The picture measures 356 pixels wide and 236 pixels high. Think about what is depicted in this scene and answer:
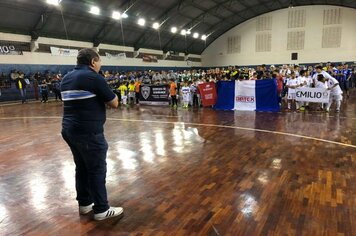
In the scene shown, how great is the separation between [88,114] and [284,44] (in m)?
33.0

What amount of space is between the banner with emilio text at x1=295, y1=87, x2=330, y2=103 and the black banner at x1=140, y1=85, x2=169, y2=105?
6538 millimetres

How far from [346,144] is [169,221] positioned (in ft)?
16.6

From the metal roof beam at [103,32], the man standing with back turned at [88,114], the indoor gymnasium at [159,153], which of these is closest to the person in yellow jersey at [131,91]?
the indoor gymnasium at [159,153]

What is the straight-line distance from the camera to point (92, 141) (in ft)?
10.2

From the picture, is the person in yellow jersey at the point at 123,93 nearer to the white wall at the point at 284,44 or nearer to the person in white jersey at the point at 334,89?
the person in white jersey at the point at 334,89

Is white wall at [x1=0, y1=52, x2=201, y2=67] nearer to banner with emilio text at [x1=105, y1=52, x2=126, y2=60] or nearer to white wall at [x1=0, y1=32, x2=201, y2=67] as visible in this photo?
white wall at [x1=0, y1=32, x2=201, y2=67]

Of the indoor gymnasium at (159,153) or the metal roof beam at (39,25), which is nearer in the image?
the indoor gymnasium at (159,153)

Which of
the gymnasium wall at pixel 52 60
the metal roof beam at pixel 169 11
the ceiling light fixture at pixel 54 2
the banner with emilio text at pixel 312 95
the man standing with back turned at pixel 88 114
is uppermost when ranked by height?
the metal roof beam at pixel 169 11

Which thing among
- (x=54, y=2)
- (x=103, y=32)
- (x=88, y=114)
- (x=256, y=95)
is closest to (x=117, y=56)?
(x=103, y=32)

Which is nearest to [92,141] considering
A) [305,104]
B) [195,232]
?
[195,232]

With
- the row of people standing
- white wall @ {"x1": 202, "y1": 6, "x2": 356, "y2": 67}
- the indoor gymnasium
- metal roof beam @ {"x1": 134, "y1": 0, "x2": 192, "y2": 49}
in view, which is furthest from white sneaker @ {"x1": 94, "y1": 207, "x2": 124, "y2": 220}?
white wall @ {"x1": 202, "y1": 6, "x2": 356, "y2": 67}

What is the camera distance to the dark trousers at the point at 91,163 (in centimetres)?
310

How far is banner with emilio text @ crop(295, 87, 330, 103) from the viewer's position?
445 inches

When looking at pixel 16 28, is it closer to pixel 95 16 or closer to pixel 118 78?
pixel 95 16
